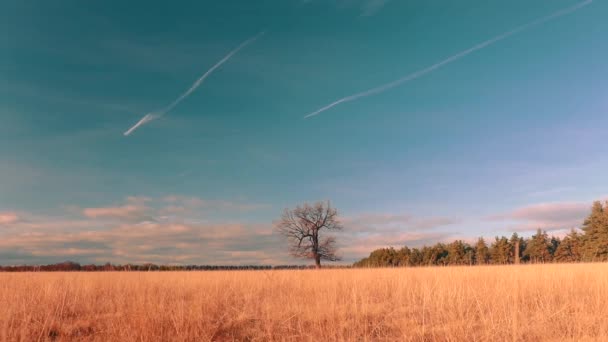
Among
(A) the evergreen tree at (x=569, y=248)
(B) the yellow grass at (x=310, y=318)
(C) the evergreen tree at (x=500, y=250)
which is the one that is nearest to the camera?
(B) the yellow grass at (x=310, y=318)

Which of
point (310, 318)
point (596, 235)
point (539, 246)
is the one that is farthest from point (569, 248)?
point (310, 318)

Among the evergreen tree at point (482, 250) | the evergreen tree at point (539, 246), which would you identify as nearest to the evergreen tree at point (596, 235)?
the evergreen tree at point (539, 246)

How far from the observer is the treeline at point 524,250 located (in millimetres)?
45716

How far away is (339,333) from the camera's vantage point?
6.15 meters

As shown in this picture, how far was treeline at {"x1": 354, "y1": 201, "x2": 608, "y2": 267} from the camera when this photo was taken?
150 feet

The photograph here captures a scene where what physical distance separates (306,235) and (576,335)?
106 ft

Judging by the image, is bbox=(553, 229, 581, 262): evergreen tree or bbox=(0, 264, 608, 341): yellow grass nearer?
bbox=(0, 264, 608, 341): yellow grass

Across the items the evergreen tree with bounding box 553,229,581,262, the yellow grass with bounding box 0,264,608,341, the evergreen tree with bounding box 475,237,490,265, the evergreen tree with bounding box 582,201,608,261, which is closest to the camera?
the yellow grass with bounding box 0,264,608,341

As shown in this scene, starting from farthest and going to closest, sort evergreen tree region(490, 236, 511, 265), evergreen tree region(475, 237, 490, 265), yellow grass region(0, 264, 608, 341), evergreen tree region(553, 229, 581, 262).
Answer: evergreen tree region(475, 237, 490, 265), evergreen tree region(490, 236, 511, 265), evergreen tree region(553, 229, 581, 262), yellow grass region(0, 264, 608, 341)

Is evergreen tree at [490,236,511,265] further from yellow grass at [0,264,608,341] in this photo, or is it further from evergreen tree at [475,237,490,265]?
yellow grass at [0,264,608,341]

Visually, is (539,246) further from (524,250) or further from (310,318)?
(310,318)

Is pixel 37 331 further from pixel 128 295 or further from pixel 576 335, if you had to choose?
pixel 576 335

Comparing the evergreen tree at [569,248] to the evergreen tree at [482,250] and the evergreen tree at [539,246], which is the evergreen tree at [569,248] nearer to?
the evergreen tree at [539,246]

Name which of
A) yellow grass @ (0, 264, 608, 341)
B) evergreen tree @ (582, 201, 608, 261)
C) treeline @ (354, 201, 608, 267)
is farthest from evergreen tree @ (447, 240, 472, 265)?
yellow grass @ (0, 264, 608, 341)
